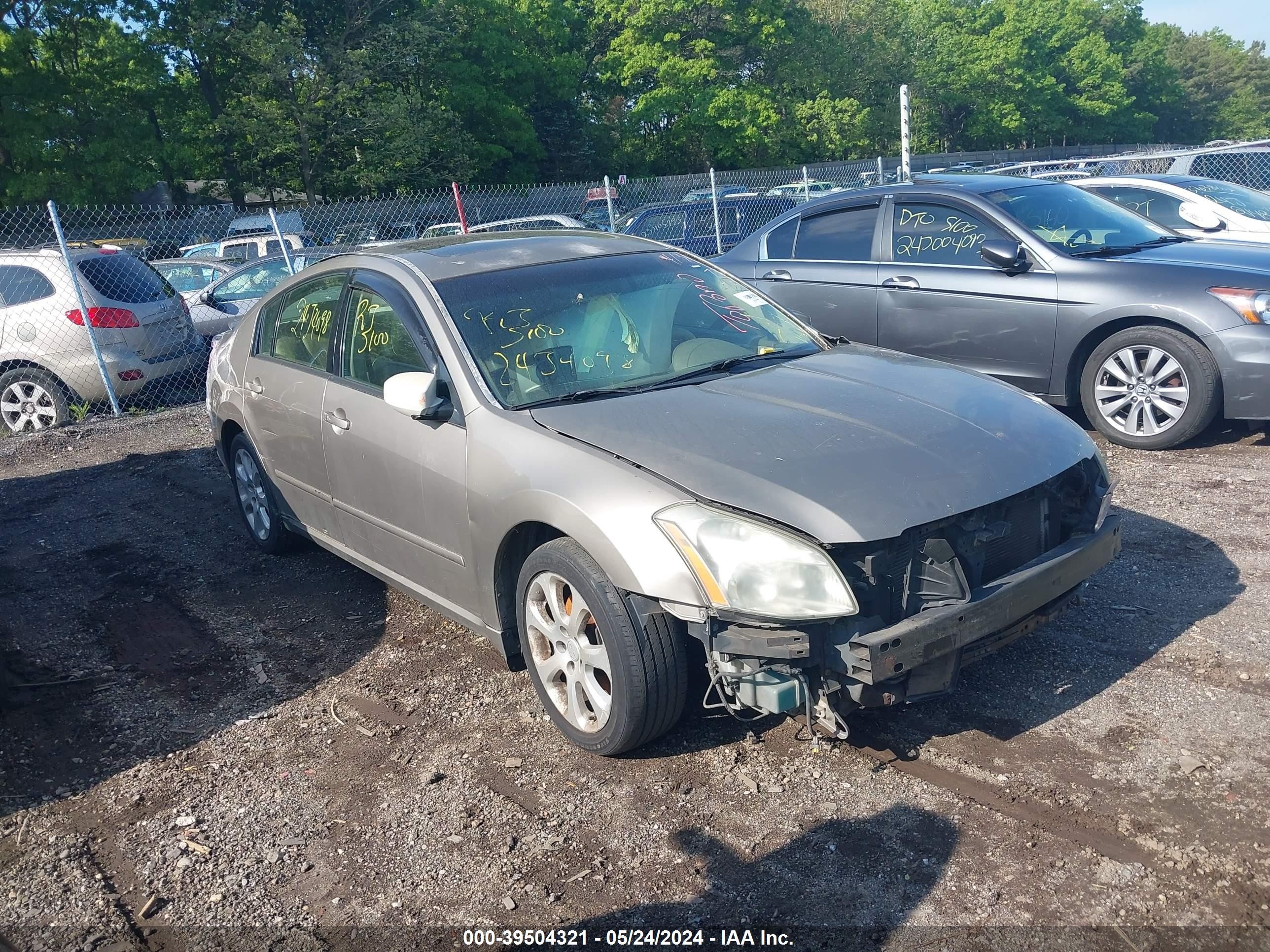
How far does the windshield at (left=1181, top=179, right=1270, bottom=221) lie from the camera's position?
10445 millimetres

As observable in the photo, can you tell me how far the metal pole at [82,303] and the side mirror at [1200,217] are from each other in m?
10.8

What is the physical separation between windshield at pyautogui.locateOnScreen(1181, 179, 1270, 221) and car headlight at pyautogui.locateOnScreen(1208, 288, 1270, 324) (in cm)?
519

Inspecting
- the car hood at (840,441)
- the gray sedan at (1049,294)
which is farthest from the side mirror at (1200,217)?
the car hood at (840,441)

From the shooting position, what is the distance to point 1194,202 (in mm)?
10367

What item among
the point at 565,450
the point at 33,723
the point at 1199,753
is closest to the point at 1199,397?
the point at 1199,753

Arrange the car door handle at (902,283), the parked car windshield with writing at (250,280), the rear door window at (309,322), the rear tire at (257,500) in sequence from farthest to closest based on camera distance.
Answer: the parked car windshield with writing at (250,280), the car door handle at (902,283), the rear tire at (257,500), the rear door window at (309,322)

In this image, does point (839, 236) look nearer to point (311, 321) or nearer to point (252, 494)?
point (311, 321)

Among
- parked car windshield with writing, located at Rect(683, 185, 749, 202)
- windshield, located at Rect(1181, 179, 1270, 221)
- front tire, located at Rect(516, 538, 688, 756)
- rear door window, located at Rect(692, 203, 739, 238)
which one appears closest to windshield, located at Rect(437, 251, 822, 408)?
front tire, located at Rect(516, 538, 688, 756)

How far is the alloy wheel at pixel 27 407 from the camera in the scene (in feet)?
32.8

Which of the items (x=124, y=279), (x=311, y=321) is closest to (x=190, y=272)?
(x=124, y=279)

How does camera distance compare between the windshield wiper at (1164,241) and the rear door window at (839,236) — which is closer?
the windshield wiper at (1164,241)

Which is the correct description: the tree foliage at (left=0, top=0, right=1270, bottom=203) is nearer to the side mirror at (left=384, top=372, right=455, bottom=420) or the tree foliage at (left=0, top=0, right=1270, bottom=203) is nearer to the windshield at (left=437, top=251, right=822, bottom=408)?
the windshield at (left=437, top=251, right=822, bottom=408)

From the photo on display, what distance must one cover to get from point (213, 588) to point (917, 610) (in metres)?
4.06

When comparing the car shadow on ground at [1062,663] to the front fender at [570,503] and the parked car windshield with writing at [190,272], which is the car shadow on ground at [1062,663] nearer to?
the front fender at [570,503]
